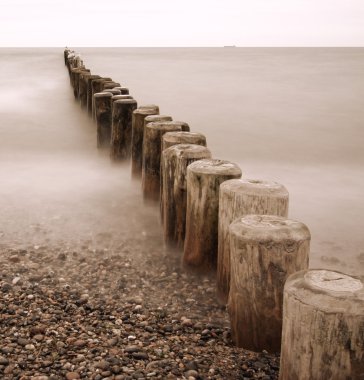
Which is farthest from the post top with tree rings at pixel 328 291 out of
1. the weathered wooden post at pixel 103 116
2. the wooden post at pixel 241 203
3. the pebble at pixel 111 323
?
the weathered wooden post at pixel 103 116

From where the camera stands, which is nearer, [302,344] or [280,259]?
[302,344]

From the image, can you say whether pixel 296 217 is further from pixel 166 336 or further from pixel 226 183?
pixel 166 336

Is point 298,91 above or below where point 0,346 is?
above

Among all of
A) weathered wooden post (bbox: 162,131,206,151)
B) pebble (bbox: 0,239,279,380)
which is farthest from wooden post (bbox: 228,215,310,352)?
weathered wooden post (bbox: 162,131,206,151)

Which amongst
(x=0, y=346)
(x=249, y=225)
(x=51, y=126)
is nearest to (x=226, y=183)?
(x=249, y=225)

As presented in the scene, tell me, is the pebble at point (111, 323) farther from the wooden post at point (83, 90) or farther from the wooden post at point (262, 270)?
the wooden post at point (83, 90)

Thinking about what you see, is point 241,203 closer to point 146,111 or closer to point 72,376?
point 72,376

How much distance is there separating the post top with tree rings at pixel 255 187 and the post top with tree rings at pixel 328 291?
765 mm

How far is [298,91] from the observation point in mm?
18234

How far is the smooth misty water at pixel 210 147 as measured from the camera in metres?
4.25

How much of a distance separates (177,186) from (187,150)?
0.26 m

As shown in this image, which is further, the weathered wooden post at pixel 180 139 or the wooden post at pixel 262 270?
the weathered wooden post at pixel 180 139

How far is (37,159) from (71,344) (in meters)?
4.94

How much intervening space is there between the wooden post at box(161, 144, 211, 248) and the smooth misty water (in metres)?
0.55
